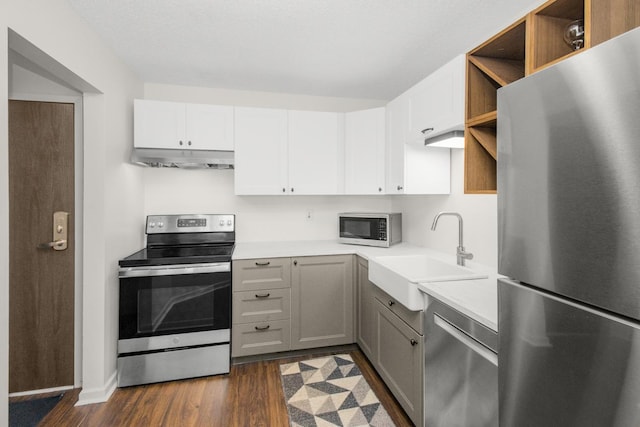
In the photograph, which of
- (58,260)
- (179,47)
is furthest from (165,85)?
(58,260)

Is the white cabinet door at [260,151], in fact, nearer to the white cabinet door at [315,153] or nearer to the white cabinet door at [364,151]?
the white cabinet door at [315,153]

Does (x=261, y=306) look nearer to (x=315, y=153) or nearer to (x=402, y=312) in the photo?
(x=402, y=312)

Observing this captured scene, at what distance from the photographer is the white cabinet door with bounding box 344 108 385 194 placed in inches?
112

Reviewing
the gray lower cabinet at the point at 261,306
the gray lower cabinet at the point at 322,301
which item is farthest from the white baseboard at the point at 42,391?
the gray lower cabinet at the point at 322,301

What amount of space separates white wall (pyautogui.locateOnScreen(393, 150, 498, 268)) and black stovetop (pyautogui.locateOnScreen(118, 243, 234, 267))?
5.63ft

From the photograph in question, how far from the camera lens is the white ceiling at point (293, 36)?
5.80 ft

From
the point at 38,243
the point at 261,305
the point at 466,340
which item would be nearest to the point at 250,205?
the point at 261,305

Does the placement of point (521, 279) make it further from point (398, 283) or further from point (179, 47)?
point (179, 47)

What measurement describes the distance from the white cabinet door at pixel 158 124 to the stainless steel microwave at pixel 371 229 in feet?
5.32

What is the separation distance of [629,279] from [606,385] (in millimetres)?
233

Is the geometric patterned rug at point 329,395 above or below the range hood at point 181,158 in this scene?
below

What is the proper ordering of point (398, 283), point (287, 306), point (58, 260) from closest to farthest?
point (398, 283)
point (58, 260)
point (287, 306)

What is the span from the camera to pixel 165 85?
2947 millimetres

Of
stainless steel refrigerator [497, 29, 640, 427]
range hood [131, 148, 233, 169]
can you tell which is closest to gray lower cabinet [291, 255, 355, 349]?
range hood [131, 148, 233, 169]
